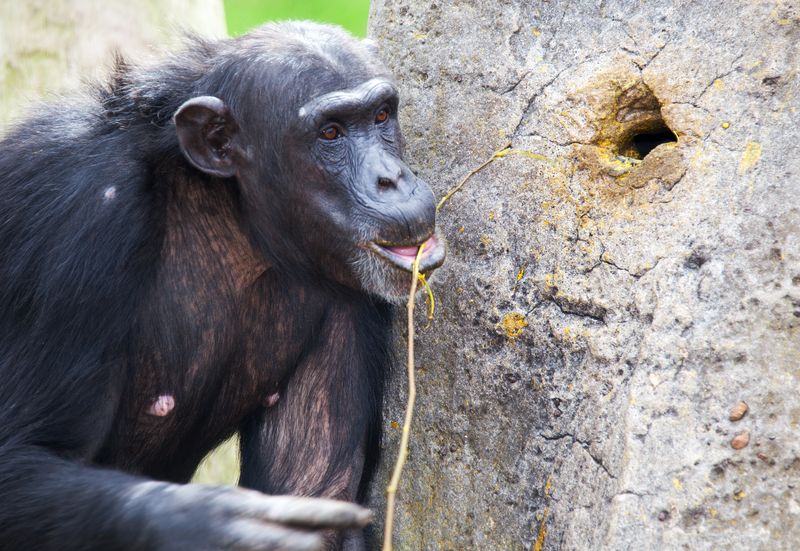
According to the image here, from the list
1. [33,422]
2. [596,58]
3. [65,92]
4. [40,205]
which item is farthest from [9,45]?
[596,58]

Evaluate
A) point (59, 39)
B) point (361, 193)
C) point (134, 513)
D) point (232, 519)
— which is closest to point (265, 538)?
point (232, 519)

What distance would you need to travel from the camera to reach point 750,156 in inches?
124

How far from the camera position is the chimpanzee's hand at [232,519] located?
2.82 metres

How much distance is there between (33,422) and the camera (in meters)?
3.39

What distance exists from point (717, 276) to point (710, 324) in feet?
0.48

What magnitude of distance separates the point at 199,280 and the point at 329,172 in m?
0.66

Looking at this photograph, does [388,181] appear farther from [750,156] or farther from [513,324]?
[750,156]

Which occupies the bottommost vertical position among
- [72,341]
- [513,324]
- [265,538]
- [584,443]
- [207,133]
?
[265,538]

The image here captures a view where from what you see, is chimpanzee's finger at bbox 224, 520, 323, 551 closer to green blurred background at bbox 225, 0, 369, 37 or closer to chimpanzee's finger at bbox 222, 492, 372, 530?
chimpanzee's finger at bbox 222, 492, 372, 530

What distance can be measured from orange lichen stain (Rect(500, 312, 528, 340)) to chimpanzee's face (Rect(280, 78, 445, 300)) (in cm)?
36

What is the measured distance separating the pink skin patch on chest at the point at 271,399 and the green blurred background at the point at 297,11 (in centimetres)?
674

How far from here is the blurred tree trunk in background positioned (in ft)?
20.4

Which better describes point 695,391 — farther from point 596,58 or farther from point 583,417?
point 596,58

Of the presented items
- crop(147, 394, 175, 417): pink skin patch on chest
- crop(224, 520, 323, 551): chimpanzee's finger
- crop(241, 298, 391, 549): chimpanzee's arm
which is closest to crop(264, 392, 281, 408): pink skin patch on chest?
crop(241, 298, 391, 549): chimpanzee's arm
